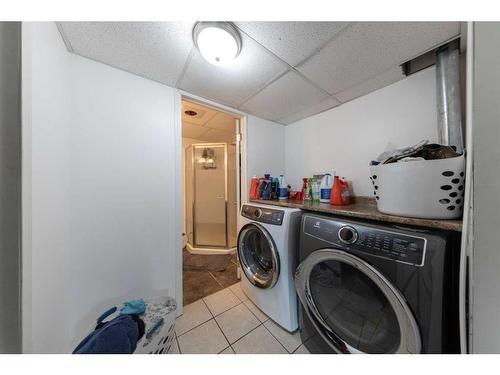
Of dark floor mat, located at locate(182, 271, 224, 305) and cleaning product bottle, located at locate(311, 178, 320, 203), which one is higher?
cleaning product bottle, located at locate(311, 178, 320, 203)

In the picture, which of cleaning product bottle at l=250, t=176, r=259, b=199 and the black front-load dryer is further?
cleaning product bottle at l=250, t=176, r=259, b=199

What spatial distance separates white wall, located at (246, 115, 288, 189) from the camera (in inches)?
66.8

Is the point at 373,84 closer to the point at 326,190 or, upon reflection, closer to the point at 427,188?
the point at 326,190

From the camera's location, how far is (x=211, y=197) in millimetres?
2645

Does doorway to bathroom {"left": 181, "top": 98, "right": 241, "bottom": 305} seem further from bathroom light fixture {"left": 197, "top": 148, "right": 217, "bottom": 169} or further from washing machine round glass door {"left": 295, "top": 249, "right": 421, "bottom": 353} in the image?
washing machine round glass door {"left": 295, "top": 249, "right": 421, "bottom": 353}

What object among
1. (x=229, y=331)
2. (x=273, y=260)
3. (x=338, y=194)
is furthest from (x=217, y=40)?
(x=229, y=331)

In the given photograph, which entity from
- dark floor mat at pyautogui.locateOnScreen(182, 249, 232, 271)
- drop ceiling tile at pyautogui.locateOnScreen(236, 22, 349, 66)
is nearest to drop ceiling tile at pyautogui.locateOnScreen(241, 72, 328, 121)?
drop ceiling tile at pyautogui.locateOnScreen(236, 22, 349, 66)

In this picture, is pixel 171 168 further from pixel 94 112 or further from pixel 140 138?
pixel 94 112

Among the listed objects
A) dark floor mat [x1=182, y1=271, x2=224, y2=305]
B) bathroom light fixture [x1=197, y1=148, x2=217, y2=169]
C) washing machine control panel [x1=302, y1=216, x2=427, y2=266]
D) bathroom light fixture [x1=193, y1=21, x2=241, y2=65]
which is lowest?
dark floor mat [x1=182, y1=271, x2=224, y2=305]

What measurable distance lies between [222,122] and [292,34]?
Result: 4.81 feet

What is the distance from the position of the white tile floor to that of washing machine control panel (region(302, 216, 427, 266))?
0.79 meters

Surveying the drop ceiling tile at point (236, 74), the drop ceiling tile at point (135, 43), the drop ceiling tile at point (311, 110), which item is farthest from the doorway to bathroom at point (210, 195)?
the drop ceiling tile at point (135, 43)
